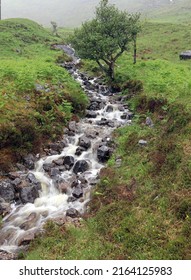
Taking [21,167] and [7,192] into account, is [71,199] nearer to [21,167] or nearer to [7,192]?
[7,192]

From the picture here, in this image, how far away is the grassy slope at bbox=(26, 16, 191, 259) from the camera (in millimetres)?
13750

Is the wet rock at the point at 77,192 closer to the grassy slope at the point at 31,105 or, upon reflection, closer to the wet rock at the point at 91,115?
the grassy slope at the point at 31,105

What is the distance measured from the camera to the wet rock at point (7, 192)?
19.0 metres

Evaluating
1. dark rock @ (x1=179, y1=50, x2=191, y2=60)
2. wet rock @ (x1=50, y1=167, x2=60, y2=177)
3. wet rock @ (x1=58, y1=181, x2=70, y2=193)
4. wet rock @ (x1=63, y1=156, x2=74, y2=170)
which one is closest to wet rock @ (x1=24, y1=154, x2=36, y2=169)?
wet rock @ (x1=50, y1=167, x2=60, y2=177)

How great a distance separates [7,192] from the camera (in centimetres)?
1919

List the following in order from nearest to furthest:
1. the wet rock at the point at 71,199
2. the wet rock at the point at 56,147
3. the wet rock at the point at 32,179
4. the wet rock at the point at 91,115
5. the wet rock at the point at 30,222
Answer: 1. the wet rock at the point at 30,222
2. the wet rock at the point at 71,199
3. the wet rock at the point at 32,179
4. the wet rock at the point at 56,147
5. the wet rock at the point at 91,115

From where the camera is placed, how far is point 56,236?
15422 millimetres

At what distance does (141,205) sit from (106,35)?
27.4 metres

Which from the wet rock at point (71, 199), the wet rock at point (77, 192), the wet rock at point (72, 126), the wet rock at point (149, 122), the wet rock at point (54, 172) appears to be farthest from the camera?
the wet rock at point (72, 126)

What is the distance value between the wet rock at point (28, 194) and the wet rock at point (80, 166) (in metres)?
3.65

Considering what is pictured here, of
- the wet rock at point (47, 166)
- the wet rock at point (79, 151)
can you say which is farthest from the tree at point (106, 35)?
the wet rock at point (47, 166)

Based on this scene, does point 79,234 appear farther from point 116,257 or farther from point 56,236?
point 116,257

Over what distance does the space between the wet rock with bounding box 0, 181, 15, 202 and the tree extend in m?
23.1

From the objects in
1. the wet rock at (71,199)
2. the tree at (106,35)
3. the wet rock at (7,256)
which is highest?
the tree at (106,35)
